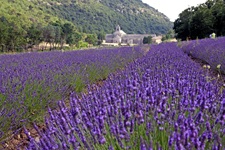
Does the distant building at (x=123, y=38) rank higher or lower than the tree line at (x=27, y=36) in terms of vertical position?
lower

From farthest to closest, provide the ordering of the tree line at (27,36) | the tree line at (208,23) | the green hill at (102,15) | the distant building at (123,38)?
the distant building at (123,38), the green hill at (102,15), the tree line at (27,36), the tree line at (208,23)

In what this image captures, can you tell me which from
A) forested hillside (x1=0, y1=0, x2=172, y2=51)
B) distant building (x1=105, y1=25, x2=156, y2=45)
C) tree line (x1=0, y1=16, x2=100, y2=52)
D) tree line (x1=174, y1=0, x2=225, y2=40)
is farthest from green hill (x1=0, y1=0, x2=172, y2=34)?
tree line (x1=174, y1=0, x2=225, y2=40)

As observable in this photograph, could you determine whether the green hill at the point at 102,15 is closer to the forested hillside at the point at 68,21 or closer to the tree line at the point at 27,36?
the forested hillside at the point at 68,21

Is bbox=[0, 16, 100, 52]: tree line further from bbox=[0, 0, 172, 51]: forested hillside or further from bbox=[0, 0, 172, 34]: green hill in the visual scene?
bbox=[0, 0, 172, 34]: green hill

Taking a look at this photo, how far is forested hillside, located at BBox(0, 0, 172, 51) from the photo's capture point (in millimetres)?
34769

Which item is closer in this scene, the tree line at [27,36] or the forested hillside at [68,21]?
the tree line at [27,36]

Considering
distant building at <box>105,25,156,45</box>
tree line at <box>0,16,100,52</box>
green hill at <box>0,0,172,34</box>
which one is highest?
green hill at <box>0,0,172,34</box>

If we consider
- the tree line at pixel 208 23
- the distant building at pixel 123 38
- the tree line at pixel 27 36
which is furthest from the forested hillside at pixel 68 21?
the tree line at pixel 208 23

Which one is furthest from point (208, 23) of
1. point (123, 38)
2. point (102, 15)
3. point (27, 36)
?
point (102, 15)

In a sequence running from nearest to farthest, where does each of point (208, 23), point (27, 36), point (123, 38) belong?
point (208, 23) < point (27, 36) < point (123, 38)

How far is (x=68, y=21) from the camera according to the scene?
86.3m

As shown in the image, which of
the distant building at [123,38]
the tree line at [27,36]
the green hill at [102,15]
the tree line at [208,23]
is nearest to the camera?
the tree line at [208,23]

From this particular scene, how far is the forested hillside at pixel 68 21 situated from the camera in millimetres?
34769

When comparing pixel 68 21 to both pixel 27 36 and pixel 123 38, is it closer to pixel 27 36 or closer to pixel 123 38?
pixel 123 38
